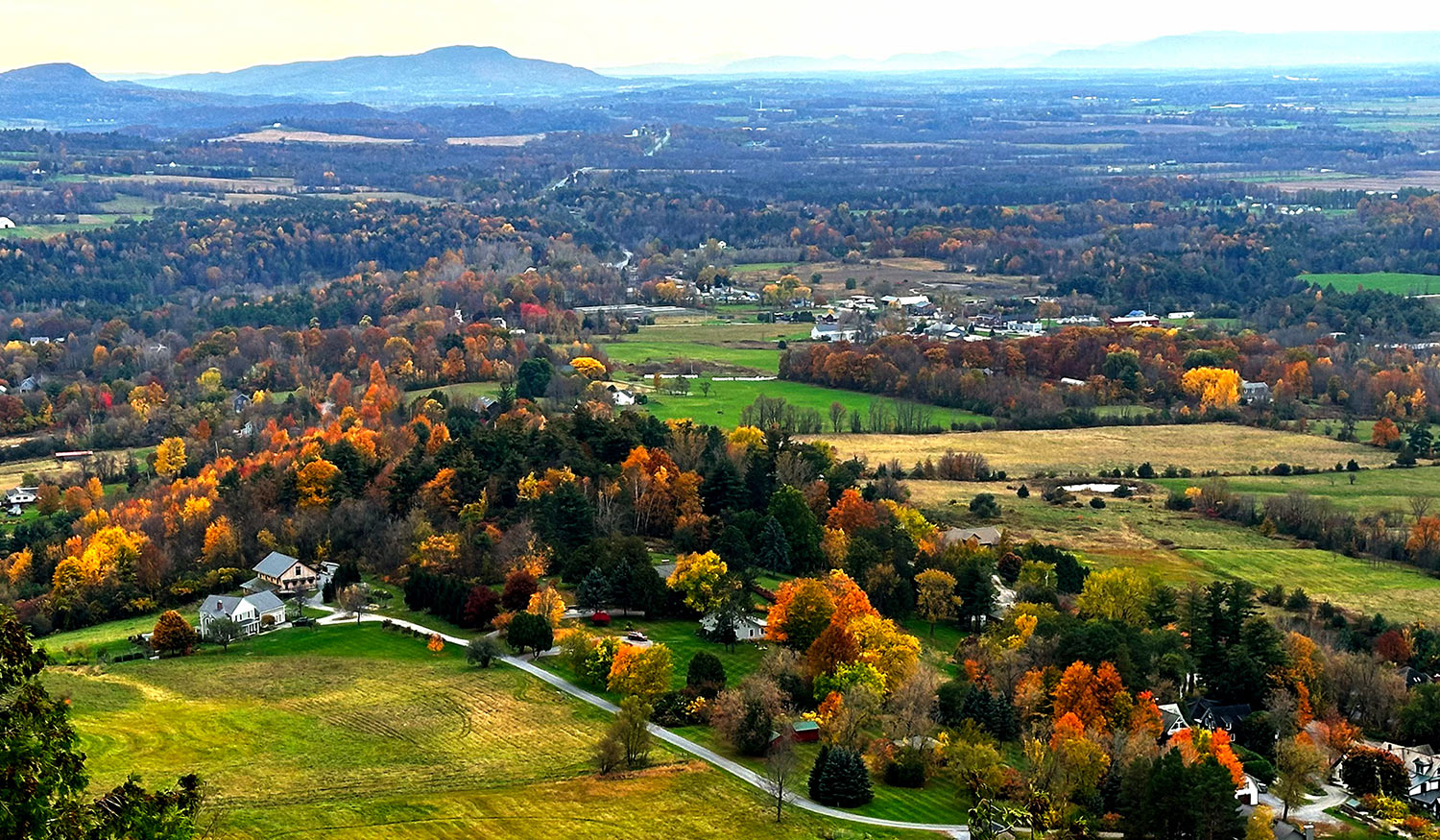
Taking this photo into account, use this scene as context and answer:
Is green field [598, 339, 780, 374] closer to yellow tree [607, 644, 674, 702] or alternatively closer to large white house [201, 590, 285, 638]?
large white house [201, 590, 285, 638]

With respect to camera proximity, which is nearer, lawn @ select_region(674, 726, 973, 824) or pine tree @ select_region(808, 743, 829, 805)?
lawn @ select_region(674, 726, 973, 824)

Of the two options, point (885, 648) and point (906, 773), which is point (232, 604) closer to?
point (885, 648)

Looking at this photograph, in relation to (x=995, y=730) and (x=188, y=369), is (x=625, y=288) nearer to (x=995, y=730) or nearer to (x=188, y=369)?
(x=188, y=369)

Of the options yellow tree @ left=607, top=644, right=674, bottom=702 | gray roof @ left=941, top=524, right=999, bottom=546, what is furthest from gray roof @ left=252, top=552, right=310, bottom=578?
gray roof @ left=941, top=524, right=999, bottom=546

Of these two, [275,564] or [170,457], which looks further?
[170,457]

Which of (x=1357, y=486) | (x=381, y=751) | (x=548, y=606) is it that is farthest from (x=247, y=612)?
(x=1357, y=486)

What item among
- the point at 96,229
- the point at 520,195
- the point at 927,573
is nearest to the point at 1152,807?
the point at 927,573

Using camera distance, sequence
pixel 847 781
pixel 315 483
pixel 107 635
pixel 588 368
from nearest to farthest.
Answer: pixel 847 781
pixel 107 635
pixel 315 483
pixel 588 368

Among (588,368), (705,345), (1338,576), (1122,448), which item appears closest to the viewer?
(1338,576)
